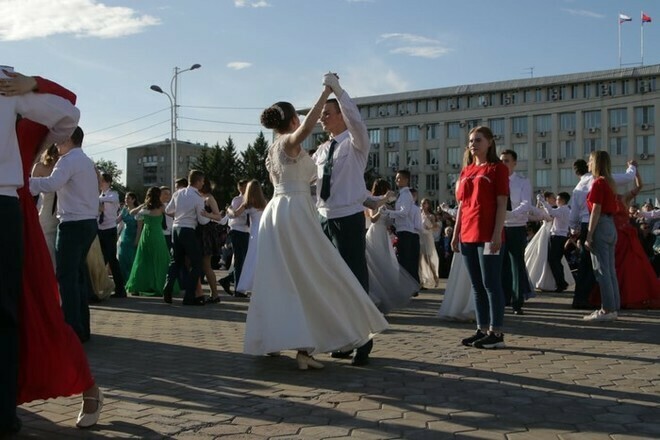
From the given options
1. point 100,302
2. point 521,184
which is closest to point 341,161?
point 521,184

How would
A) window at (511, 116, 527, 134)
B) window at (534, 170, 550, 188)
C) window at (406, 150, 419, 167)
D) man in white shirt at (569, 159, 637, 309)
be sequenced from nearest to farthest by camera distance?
man in white shirt at (569, 159, 637, 309), window at (534, 170, 550, 188), window at (511, 116, 527, 134), window at (406, 150, 419, 167)

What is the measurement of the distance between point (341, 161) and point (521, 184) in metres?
4.90

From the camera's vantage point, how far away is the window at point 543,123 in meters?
99.2

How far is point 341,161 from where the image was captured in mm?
A: 6871

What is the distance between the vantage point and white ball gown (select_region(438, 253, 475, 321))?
964 centimetres

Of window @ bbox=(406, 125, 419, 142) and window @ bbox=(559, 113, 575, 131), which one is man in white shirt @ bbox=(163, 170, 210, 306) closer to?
window @ bbox=(559, 113, 575, 131)

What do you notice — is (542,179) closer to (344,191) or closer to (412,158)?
(412,158)

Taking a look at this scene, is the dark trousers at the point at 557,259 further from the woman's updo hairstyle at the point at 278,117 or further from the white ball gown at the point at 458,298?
the woman's updo hairstyle at the point at 278,117

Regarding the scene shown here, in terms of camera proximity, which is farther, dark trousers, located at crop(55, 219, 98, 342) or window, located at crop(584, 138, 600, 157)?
window, located at crop(584, 138, 600, 157)

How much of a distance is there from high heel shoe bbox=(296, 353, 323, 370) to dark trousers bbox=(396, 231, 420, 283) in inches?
315

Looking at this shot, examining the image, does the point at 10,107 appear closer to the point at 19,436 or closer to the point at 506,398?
the point at 19,436

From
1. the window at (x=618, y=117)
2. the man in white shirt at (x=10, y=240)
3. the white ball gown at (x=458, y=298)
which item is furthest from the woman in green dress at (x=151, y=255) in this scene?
the window at (x=618, y=117)

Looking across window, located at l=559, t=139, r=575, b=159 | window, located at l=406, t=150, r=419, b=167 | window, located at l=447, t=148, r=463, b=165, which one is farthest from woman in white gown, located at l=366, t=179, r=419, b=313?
window, located at l=406, t=150, r=419, b=167

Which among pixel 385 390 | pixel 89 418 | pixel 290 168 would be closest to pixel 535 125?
pixel 290 168
